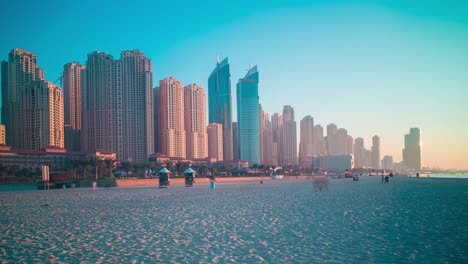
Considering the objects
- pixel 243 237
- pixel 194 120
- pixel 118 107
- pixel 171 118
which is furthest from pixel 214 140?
pixel 243 237

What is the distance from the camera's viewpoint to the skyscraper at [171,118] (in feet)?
460

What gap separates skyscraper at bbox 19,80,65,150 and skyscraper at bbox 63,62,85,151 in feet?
53.0

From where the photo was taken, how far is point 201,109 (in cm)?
16238

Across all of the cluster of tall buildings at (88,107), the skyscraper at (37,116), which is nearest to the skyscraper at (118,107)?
the cluster of tall buildings at (88,107)

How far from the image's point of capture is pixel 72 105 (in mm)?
130500

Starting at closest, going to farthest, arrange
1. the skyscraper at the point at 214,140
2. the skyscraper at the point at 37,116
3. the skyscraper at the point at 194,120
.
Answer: the skyscraper at the point at 37,116 → the skyscraper at the point at 194,120 → the skyscraper at the point at 214,140

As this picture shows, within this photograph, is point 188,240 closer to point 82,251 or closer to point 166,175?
point 82,251

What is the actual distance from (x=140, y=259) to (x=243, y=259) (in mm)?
2216

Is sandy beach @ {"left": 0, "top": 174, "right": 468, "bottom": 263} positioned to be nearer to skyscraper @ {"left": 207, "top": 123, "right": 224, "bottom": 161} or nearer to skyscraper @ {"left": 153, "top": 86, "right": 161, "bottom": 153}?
skyscraper @ {"left": 153, "top": 86, "right": 161, "bottom": 153}

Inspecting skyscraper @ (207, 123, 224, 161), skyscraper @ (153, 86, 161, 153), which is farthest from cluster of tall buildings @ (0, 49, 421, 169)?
skyscraper @ (207, 123, 224, 161)

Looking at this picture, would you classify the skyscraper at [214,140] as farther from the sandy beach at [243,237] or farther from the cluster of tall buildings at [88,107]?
the sandy beach at [243,237]

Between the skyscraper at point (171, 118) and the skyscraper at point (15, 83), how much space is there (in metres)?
40.2

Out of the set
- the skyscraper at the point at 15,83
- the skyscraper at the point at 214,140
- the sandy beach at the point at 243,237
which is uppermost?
the skyscraper at the point at 15,83

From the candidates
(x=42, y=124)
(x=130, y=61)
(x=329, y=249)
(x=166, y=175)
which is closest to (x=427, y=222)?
(x=329, y=249)
